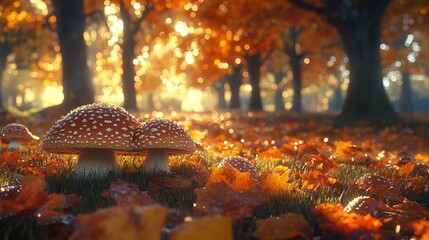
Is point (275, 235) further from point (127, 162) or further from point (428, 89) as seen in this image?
point (428, 89)

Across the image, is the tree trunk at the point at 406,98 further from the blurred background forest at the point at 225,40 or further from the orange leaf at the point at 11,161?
the orange leaf at the point at 11,161

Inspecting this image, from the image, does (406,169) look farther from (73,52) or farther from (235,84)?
(235,84)

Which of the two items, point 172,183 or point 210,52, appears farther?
point 210,52

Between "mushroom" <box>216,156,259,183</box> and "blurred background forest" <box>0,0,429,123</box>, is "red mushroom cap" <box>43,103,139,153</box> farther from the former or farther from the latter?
"blurred background forest" <box>0,0,429,123</box>

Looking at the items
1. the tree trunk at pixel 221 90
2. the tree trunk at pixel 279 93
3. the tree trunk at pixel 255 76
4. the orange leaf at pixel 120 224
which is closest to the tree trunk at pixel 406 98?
the tree trunk at pixel 279 93

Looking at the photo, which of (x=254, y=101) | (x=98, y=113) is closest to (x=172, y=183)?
(x=98, y=113)

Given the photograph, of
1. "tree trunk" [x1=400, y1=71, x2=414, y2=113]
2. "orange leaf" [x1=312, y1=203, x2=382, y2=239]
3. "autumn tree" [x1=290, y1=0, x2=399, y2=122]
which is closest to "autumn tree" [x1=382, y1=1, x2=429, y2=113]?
"tree trunk" [x1=400, y1=71, x2=414, y2=113]
